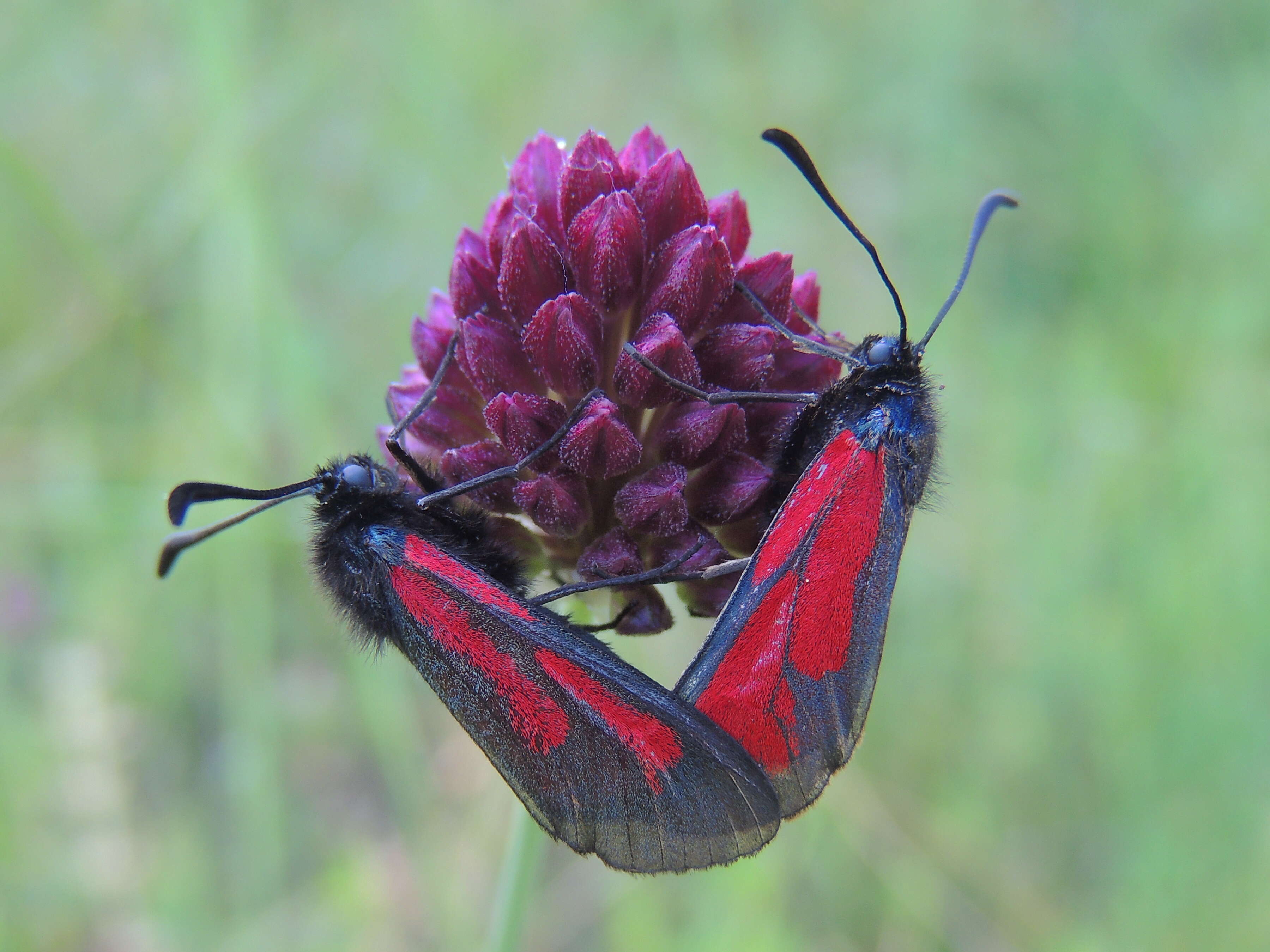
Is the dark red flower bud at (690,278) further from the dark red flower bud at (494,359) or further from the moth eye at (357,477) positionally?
the moth eye at (357,477)

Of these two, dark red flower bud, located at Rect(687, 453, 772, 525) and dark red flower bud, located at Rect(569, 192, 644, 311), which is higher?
Answer: dark red flower bud, located at Rect(569, 192, 644, 311)

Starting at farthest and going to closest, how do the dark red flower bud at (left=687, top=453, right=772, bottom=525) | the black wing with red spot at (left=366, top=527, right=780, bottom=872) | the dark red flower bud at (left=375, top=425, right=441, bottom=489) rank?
the dark red flower bud at (left=375, top=425, right=441, bottom=489) → the dark red flower bud at (left=687, top=453, right=772, bottom=525) → the black wing with red spot at (left=366, top=527, right=780, bottom=872)

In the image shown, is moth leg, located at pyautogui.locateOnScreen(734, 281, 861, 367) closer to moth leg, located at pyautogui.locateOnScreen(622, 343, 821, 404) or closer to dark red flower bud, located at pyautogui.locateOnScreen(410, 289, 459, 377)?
moth leg, located at pyautogui.locateOnScreen(622, 343, 821, 404)

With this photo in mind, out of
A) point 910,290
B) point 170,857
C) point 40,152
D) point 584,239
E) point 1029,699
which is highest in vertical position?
point 910,290

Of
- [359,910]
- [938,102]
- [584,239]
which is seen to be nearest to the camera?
[584,239]

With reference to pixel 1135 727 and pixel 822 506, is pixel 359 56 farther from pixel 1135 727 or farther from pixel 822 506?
pixel 1135 727

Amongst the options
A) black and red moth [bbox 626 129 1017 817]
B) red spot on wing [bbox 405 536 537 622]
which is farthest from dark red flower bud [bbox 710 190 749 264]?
red spot on wing [bbox 405 536 537 622]

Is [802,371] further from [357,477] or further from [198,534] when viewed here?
[198,534]

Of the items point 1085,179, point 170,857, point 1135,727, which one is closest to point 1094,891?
point 1135,727
